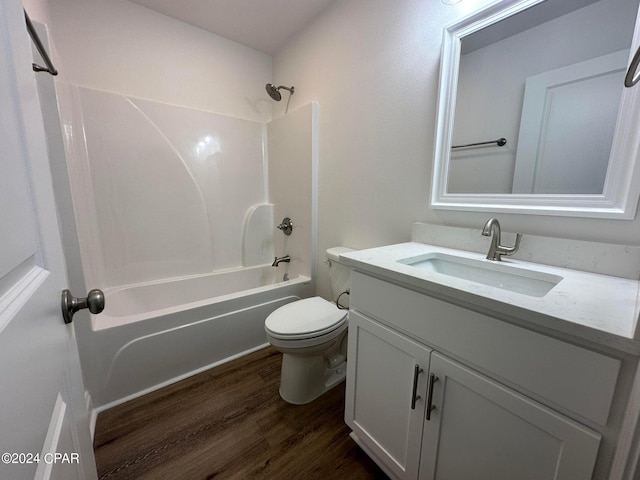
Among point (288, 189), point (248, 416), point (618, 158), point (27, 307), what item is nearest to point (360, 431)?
point (248, 416)

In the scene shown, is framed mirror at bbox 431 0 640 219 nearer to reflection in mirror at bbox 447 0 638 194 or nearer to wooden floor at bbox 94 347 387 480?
reflection in mirror at bbox 447 0 638 194

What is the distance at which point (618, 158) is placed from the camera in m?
0.80

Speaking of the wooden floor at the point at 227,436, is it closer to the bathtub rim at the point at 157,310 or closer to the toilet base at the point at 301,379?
the toilet base at the point at 301,379

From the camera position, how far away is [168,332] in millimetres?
1534

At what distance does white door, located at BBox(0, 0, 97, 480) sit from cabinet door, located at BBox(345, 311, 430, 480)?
33.0 inches

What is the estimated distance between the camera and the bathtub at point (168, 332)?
1.39 m

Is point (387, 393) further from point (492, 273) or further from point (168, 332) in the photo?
point (168, 332)

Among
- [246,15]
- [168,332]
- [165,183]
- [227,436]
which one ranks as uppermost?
[246,15]

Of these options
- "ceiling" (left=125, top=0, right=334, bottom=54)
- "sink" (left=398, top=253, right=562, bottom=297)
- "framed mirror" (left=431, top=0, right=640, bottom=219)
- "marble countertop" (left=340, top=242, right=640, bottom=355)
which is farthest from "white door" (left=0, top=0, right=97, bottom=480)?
"ceiling" (left=125, top=0, right=334, bottom=54)

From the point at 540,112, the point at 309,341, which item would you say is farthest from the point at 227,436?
the point at 540,112

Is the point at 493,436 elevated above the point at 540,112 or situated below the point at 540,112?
below

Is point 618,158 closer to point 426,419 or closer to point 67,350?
point 426,419

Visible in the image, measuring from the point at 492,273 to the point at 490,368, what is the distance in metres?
0.45

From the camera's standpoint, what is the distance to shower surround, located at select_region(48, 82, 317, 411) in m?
1.47
